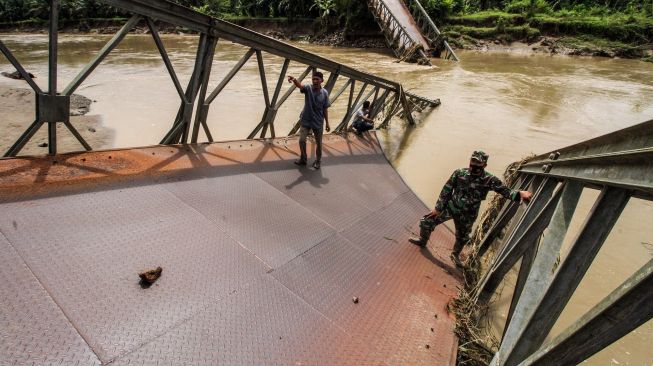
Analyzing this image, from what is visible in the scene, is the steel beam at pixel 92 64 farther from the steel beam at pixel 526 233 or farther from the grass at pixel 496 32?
the grass at pixel 496 32

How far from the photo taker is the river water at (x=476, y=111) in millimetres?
4914

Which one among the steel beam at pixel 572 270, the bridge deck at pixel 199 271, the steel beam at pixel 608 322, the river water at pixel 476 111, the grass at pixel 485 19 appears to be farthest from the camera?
the grass at pixel 485 19

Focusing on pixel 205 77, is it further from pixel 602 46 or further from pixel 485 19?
pixel 602 46

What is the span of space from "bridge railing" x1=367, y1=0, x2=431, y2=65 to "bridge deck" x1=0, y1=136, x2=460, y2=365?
17.6 metres

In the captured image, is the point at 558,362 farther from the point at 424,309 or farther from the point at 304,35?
the point at 304,35

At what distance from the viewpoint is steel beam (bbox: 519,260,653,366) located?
52.2 inches

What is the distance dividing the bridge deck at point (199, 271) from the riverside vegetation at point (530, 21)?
20983 millimetres

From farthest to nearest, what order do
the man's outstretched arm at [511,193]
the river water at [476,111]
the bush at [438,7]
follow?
the bush at [438,7], the river water at [476,111], the man's outstretched arm at [511,193]

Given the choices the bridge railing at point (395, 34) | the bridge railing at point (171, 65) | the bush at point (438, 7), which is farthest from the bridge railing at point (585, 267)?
the bush at point (438, 7)

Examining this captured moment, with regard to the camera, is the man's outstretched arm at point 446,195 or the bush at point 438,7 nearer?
the man's outstretched arm at point 446,195

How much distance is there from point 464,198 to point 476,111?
8.49m

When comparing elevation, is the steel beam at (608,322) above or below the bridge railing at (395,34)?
below

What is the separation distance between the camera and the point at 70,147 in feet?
21.2

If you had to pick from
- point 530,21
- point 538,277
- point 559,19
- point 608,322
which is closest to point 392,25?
point 530,21
